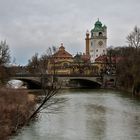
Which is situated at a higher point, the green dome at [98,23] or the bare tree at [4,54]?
the green dome at [98,23]

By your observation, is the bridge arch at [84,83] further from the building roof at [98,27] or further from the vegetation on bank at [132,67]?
the building roof at [98,27]

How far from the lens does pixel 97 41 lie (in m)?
138

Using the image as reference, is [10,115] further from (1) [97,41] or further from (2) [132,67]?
(1) [97,41]

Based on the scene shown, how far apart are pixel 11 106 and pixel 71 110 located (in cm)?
1115

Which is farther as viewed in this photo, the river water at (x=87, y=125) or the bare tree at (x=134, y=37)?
the bare tree at (x=134, y=37)

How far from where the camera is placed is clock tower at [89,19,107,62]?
451 feet

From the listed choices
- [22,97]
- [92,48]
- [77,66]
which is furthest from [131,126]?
[92,48]

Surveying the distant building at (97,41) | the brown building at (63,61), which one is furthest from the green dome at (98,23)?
the brown building at (63,61)

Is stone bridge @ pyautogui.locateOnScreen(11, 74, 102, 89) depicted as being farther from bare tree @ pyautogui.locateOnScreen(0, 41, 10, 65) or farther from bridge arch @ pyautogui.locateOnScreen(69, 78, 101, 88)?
bare tree @ pyautogui.locateOnScreen(0, 41, 10, 65)

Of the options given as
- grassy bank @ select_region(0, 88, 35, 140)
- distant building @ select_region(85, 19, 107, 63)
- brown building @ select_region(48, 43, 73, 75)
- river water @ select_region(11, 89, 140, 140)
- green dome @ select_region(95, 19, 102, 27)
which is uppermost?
green dome @ select_region(95, 19, 102, 27)

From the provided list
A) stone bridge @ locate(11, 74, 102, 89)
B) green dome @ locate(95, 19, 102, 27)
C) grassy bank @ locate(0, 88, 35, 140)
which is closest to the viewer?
grassy bank @ locate(0, 88, 35, 140)

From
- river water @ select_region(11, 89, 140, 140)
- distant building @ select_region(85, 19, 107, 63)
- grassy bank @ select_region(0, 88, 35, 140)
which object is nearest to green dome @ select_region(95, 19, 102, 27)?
distant building @ select_region(85, 19, 107, 63)

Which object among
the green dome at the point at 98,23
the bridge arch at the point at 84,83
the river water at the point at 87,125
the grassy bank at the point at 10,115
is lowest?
the river water at the point at 87,125

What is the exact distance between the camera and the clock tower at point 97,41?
138 m
